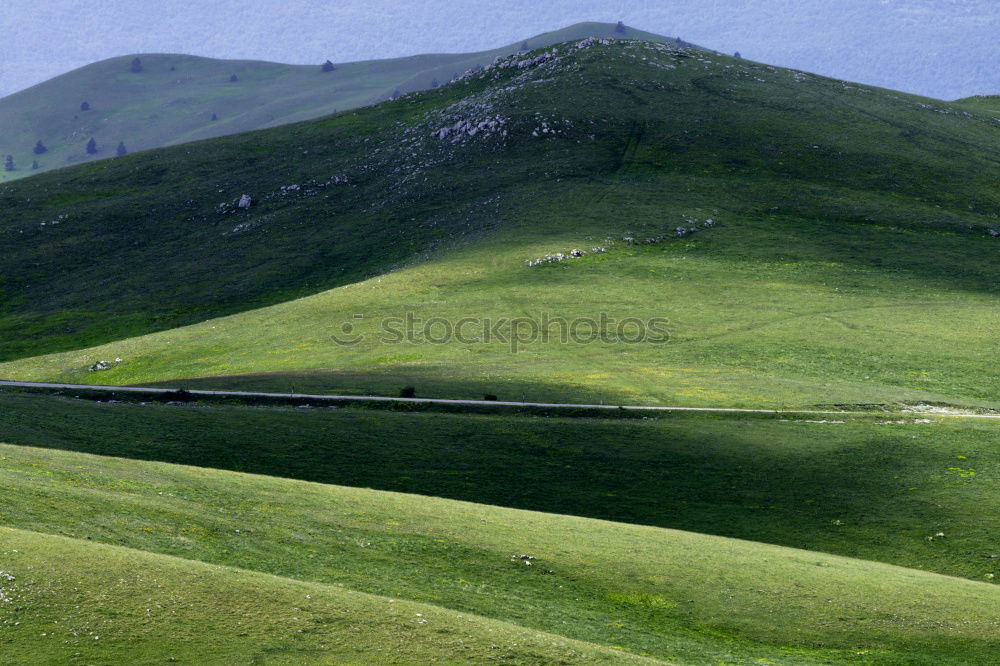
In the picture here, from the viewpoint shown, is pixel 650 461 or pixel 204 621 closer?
pixel 204 621

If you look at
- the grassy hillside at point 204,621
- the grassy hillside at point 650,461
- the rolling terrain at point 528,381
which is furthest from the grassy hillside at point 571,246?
the grassy hillside at point 204,621

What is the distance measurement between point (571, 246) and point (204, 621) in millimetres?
108832

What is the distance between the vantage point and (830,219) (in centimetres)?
14250

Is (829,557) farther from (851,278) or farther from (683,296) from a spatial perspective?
(851,278)

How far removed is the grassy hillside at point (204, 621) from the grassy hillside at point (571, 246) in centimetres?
4700

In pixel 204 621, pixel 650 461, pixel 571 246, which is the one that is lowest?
pixel 650 461

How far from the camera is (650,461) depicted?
62.3 meters

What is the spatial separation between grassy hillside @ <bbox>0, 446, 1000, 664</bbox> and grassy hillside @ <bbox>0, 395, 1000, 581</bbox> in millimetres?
5772

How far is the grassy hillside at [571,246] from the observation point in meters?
91.1

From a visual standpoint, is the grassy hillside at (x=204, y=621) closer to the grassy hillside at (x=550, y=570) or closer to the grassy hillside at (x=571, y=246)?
the grassy hillside at (x=550, y=570)

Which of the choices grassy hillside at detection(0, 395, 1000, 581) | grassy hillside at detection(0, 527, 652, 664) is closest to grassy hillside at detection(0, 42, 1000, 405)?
grassy hillside at detection(0, 395, 1000, 581)

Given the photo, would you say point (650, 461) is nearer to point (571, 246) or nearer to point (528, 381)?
point (528, 381)

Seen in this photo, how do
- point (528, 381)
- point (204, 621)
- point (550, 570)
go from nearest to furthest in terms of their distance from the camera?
1. point (204, 621)
2. point (550, 570)
3. point (528, 381)

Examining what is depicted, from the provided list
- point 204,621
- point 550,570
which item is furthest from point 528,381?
point 204,621
